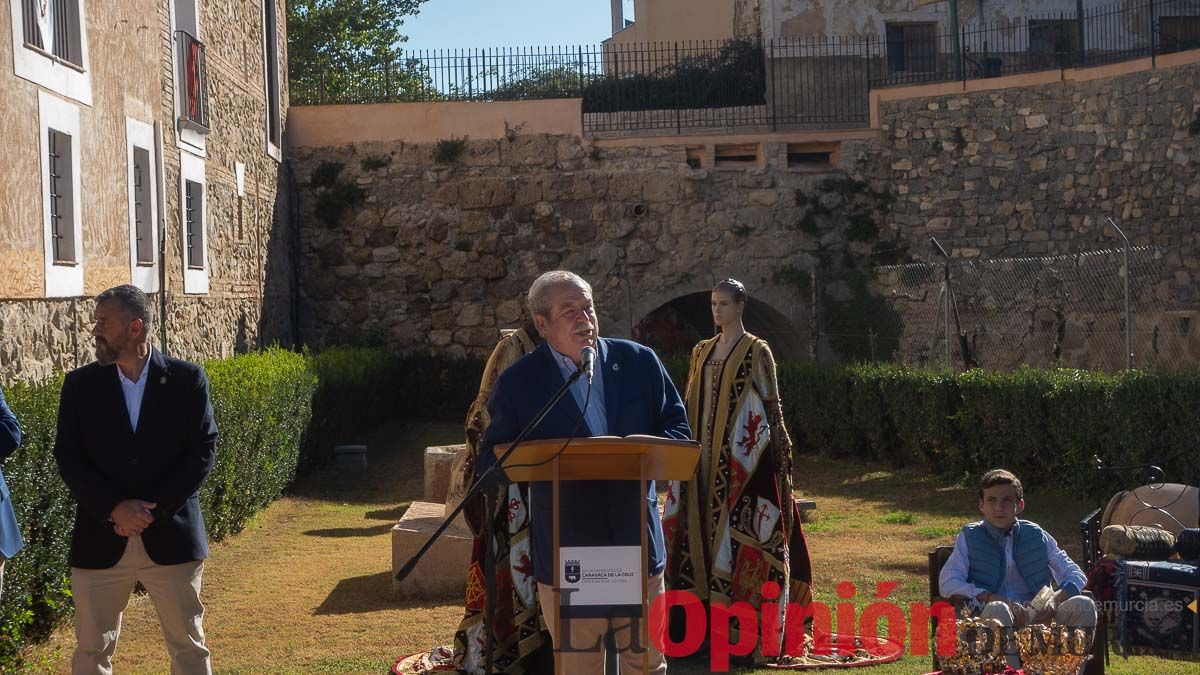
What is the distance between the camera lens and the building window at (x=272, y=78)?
1950 cm

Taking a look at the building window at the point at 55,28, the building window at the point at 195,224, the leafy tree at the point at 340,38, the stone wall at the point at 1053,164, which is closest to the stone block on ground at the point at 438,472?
the building window at the point at 195,224

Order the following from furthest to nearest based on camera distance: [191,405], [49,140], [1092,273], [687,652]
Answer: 1. [1092,273]
2. [49,140]
3. [687,652]
4. [191,405]

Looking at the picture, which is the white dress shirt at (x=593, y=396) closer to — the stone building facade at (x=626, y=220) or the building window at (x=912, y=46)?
the stone building facade at (x=626, y=220)

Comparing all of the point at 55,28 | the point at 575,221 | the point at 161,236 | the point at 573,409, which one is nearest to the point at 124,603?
the point at 573,409

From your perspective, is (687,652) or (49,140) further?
(49,140)

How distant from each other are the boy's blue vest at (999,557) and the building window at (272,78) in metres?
15.2

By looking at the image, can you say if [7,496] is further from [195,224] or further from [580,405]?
[195,224]

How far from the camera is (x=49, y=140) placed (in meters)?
10.4

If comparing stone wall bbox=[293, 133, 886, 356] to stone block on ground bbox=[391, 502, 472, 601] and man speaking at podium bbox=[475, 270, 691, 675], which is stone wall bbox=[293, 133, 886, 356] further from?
man speaking at podium bbox=[475, 270, 691, 675]

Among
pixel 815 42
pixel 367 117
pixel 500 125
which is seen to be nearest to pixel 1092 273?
pixel 815 42

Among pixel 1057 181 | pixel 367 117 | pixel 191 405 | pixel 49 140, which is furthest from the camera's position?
pixel 367 117

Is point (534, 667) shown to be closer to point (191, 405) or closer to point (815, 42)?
point (191, 405)

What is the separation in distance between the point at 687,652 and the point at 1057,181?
47.2ft

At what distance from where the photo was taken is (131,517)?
512 centimetres
